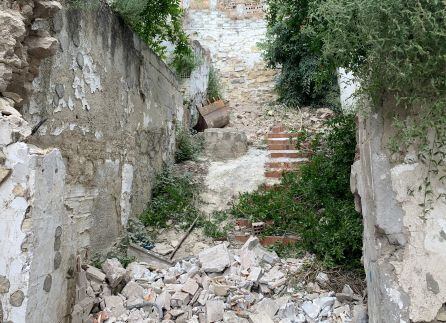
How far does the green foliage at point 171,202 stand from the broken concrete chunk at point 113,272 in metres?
1.40

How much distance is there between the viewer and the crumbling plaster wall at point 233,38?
12.8 metres

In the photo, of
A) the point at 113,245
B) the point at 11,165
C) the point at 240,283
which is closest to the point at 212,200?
the point at 113,245

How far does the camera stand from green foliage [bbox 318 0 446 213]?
241cm

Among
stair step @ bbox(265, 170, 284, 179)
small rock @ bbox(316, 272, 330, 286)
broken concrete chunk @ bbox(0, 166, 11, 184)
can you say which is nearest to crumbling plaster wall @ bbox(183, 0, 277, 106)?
stair step @ bbox(265, 170, 284, 179)

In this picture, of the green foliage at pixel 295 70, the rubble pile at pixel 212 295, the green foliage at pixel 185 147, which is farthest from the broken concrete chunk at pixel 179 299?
the green foliage at pixel 295 70

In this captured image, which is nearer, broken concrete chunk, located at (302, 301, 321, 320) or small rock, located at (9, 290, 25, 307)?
small rock, located at (9, 290, 25, 307)

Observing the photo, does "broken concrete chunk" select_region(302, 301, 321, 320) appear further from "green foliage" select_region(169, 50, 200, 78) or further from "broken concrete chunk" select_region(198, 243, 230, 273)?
"green foliage" select_region(169, 50, 200, 78)

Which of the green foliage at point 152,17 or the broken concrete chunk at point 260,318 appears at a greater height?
the green foliage at point 152,17

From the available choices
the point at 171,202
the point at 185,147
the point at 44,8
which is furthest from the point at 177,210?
the point at 44,8

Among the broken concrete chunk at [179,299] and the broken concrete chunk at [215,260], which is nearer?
the broken concrete chunk at [179,299]

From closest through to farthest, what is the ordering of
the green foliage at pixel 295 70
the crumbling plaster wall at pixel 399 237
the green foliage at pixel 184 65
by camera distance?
1. the crumbling plaster wall at pixel 399 237
2. the green foliage at pixel 184 65
3. the green foliage at pixel 295 70

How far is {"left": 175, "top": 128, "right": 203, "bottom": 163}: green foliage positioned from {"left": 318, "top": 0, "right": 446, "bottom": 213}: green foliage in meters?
4.95

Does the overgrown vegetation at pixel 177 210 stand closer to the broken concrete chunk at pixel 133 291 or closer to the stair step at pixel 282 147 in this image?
the broken concrete chunk at pixel 133 291

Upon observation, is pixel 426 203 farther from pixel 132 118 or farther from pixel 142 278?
pixel 132 118
